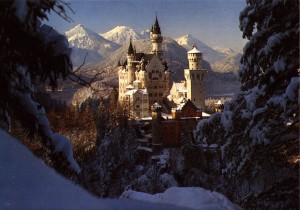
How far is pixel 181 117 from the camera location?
164 feet

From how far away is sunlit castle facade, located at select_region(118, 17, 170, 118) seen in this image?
193 ft

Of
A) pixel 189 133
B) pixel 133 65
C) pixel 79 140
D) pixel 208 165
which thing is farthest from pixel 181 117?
pixel 133 65

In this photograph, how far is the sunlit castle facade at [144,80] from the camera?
193 feet

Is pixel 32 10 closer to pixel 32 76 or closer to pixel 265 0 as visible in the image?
pixel 32 76

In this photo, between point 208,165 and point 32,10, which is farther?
point 208,165

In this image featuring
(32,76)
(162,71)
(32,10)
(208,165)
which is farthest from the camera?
(162,71)

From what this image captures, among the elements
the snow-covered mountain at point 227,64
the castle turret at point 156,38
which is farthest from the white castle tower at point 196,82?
the snow-covered mountain at point 227,64

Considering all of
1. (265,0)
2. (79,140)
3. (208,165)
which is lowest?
(208,165)

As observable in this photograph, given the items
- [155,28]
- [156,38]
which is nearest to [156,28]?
[155,28]

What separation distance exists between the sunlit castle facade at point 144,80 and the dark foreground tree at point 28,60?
→ 5445 centimetres

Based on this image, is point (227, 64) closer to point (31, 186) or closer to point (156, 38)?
point (156, 38)

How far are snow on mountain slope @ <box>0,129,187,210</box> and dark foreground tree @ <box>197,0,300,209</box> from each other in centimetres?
254

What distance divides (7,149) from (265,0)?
3.98 m

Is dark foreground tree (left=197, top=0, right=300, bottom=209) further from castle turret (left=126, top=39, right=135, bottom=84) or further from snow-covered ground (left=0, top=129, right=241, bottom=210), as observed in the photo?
castle turret (left=126, top=39, right=135, bottom=84)
